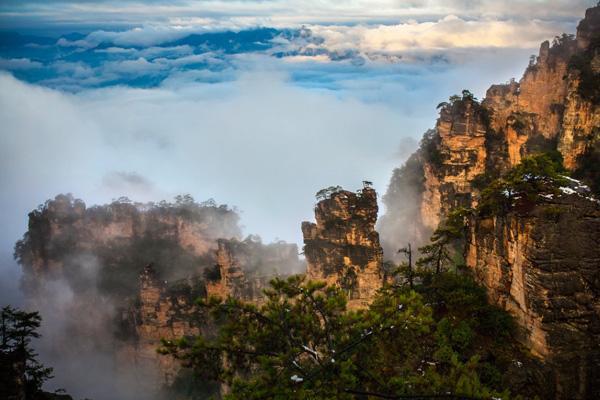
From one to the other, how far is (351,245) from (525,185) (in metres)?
17.3

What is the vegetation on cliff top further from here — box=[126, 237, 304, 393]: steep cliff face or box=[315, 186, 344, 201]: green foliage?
box=[315, 186, 344, 201]: green foliage

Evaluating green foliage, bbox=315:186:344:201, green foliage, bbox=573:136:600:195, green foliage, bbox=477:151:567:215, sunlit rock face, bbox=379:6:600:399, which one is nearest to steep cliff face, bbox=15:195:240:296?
sunlit rock face, bbox=379:6:600:399

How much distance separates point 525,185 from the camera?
17812 mm

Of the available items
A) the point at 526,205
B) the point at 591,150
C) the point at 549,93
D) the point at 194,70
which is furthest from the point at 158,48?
the point at 526,205

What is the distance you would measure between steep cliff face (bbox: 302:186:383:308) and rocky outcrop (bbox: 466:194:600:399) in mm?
17274

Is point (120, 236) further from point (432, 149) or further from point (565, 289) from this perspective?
point (565, 289)

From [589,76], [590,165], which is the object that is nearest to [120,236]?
[590,165]

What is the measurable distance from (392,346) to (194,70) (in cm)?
19149

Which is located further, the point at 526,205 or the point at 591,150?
the point at 591,150

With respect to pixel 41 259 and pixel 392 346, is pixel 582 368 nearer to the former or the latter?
pixel 392 346

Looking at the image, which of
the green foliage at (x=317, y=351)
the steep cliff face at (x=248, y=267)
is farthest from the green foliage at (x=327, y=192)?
the green foliage at (x=317, y=351)

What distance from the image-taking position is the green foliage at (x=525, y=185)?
17.6 meters

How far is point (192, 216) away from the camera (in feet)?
177

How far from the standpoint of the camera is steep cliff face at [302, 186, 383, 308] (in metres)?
34.0
